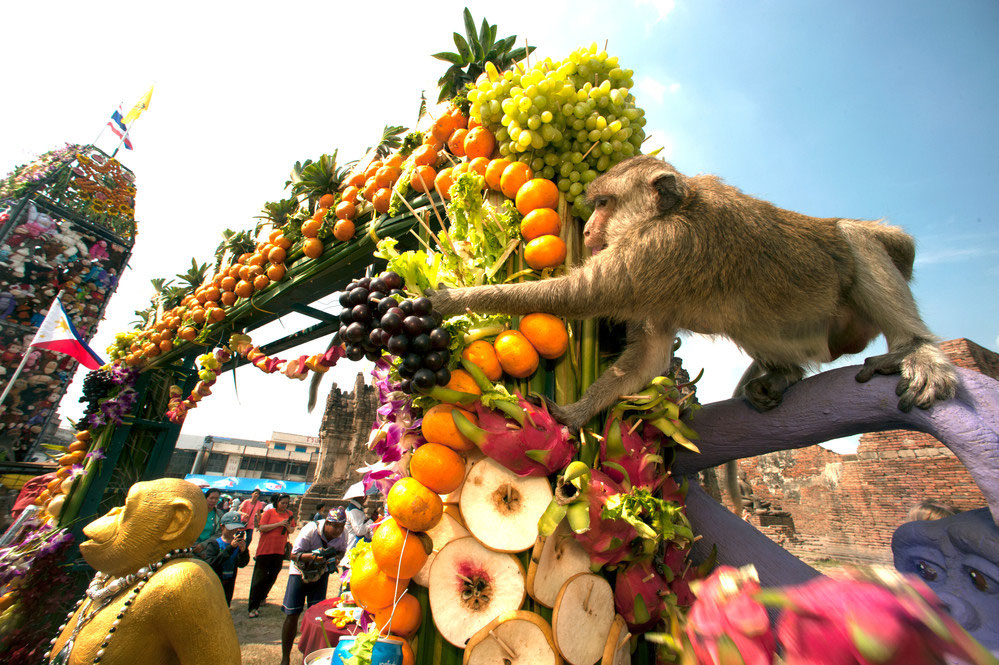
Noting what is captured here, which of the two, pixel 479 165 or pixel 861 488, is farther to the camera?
pixel 861 488

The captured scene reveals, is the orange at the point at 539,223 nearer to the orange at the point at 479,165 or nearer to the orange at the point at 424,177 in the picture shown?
the orange at the point at 479,165

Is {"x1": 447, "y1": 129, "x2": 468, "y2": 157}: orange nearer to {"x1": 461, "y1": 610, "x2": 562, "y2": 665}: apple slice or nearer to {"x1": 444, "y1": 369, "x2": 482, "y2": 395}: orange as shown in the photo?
{"x1": 444, "y1": 369, "x2": 482, "y2": 395}: orange

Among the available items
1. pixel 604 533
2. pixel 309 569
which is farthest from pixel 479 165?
pixel 309 569

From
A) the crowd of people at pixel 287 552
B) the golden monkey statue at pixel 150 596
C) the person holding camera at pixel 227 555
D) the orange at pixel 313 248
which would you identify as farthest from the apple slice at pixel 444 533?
the person holding camera at pixel 227 555

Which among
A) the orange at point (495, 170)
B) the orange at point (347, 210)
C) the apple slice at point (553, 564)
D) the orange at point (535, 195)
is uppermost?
the orange at point (347, 210)

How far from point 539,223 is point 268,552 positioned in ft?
23.1

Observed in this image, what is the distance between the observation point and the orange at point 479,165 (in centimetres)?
253

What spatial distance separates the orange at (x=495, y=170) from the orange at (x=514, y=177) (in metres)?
0.05

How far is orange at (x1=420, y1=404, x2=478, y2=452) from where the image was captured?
1.85 m

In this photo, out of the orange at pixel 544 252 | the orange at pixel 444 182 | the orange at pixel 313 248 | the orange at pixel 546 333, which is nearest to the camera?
the orange at pixel 546 333

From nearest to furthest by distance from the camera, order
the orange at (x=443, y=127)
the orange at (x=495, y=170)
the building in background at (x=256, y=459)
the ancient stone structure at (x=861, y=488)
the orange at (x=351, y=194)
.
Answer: the orange at (x=495, y=170) → the orange at (x=443, y=127) → the orange at (x=351, y=194) → the ancient stone structure at (x=861, y=488) → the building in background at (x=256, y=459)

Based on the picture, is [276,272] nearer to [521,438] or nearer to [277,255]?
[277,255]

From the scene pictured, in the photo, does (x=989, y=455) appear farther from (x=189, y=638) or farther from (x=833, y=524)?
(x=833, y=524)

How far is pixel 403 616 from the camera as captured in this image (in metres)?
1.73
